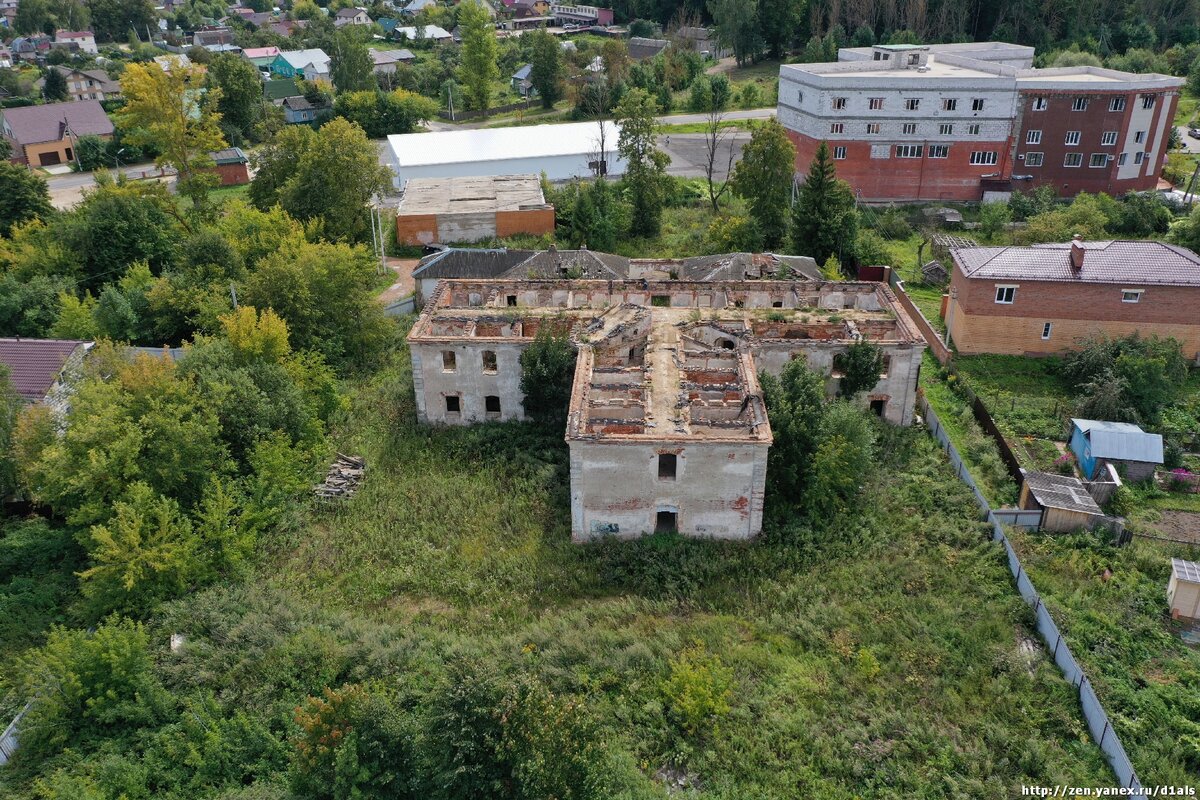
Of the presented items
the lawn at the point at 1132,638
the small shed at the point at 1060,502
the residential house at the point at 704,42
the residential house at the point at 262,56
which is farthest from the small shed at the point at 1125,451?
the residential house at the point at 262,56

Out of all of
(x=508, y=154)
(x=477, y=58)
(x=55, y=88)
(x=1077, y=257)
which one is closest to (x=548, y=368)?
(x=1077, y=257)

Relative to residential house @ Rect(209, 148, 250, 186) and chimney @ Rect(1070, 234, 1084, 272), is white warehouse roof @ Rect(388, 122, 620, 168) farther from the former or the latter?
chimney @ Rect(1070, 234, 1084, 272)

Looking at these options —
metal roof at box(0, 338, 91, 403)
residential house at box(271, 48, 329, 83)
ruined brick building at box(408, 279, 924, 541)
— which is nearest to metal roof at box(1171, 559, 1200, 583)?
ruined brick building at box(408, 279, 924, 541)

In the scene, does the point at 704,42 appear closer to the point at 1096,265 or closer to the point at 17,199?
the point at 1096,265

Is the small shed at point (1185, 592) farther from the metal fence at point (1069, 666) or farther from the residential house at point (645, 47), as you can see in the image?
the residential house at point (645, 47)

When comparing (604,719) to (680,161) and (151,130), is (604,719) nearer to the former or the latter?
(151,130)

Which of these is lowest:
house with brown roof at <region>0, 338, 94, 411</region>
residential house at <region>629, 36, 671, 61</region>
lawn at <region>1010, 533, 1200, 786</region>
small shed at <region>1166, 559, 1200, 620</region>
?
lawn at <region>1010, 533, 1200, 786</region>

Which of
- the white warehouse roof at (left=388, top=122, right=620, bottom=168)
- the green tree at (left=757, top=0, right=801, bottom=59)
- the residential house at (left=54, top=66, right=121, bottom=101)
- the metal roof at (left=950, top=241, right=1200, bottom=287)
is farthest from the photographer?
the residential house at (left=54, top=66, right=121, bottom=101)
